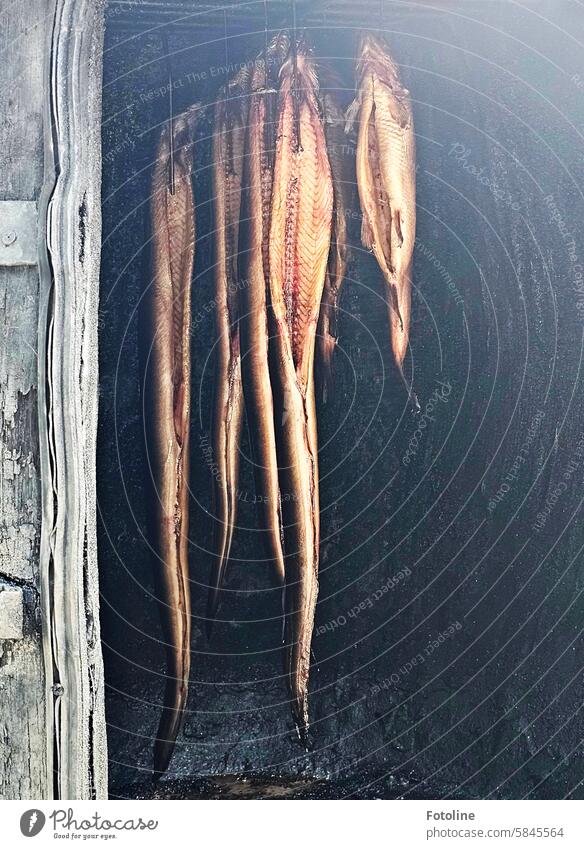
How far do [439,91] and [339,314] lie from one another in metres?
0.36

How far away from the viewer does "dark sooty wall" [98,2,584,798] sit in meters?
1.04

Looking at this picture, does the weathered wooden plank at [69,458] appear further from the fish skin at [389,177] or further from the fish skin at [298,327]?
the fish skin at [389,177]

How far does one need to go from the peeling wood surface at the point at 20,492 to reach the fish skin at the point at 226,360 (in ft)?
0.75

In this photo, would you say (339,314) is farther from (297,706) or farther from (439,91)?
(297,706)

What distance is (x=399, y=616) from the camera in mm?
1067

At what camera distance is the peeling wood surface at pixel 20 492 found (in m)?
0.97

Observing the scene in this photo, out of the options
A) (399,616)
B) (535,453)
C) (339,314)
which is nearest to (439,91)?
(339,314)

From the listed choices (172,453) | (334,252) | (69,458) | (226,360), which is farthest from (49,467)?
(334,252)

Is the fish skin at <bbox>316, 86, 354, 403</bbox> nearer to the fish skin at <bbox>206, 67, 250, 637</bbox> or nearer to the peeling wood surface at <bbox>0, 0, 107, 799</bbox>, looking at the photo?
the fish skin at <bbox>206, 67, 250, 637</bbox>

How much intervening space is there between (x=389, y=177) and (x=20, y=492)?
64 cm

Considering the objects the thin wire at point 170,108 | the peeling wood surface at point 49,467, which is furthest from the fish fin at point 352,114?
the peeling wood surface at point 49,467

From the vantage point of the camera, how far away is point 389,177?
1.05 m
